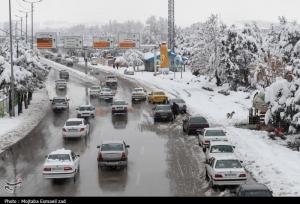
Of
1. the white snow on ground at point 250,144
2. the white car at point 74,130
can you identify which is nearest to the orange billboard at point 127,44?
the white snow on ground at point 250,144

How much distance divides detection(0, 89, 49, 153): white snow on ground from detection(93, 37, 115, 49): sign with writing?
98.4ft

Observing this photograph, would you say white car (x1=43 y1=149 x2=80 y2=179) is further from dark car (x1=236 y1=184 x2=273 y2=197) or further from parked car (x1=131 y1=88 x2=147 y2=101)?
parked car (x1=131 y1=88 x2=147 y2=101)

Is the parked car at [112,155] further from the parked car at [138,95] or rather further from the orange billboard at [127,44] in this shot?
the orange billboard at [127,44]

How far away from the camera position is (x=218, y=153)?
2933 centimetres

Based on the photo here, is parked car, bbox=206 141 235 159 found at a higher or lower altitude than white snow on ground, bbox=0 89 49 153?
higher

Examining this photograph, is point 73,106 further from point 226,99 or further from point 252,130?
point 252,130

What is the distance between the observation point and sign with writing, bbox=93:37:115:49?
98.0 metres

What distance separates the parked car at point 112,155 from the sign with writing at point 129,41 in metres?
69.2

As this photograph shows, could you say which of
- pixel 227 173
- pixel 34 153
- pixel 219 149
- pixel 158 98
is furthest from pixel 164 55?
pixel 227 173

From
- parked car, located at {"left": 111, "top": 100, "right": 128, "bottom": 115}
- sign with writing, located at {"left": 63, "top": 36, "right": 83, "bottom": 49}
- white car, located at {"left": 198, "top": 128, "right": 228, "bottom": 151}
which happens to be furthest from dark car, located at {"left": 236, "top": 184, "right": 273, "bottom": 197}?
sign with writing, located at {"left": 63, "top": 36, "right": 83, "bottom": 49}

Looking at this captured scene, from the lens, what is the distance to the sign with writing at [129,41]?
9869cm

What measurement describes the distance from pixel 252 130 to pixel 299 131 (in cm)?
524
